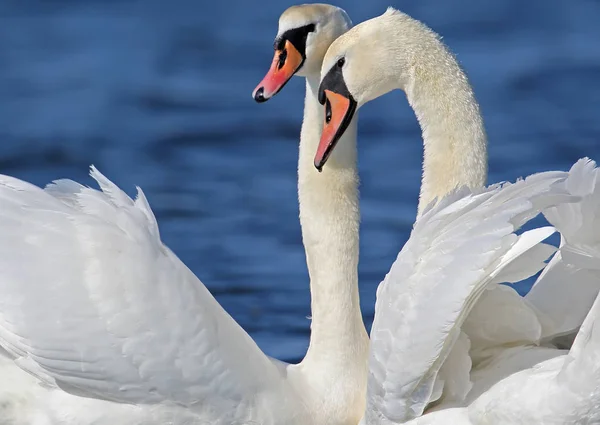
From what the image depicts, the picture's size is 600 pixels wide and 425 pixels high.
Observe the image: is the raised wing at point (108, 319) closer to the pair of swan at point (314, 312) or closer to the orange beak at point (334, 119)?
the pair of swan at point (314, 312)

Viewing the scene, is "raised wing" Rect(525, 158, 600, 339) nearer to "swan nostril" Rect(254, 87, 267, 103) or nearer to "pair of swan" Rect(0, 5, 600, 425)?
"pair of swan" Rect(0, 5, 600, 425)

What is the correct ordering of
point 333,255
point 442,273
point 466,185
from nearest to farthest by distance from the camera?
point 442,273 → point 466,185 → point 333,255

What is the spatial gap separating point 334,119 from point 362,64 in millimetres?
245

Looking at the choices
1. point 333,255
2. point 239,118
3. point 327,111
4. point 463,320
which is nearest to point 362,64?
point 327,111

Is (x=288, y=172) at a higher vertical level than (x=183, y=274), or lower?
lower

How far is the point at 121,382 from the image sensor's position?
639cm

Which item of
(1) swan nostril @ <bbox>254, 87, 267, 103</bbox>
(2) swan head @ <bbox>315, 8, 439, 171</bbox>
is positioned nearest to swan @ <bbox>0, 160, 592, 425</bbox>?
(1) swan nostril @ <bbox>254, 87, 267, 103</bbox>

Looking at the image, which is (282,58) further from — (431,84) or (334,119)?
(431,84)

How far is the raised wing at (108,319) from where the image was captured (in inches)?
251

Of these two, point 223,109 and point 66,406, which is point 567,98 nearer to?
point 223,109

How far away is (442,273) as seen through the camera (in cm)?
584

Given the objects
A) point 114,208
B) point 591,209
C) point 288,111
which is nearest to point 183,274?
point 114,208

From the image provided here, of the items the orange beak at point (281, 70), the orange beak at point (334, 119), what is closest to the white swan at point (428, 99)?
the orange beak at point (334, 119)

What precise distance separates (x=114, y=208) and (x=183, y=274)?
0.39 m
